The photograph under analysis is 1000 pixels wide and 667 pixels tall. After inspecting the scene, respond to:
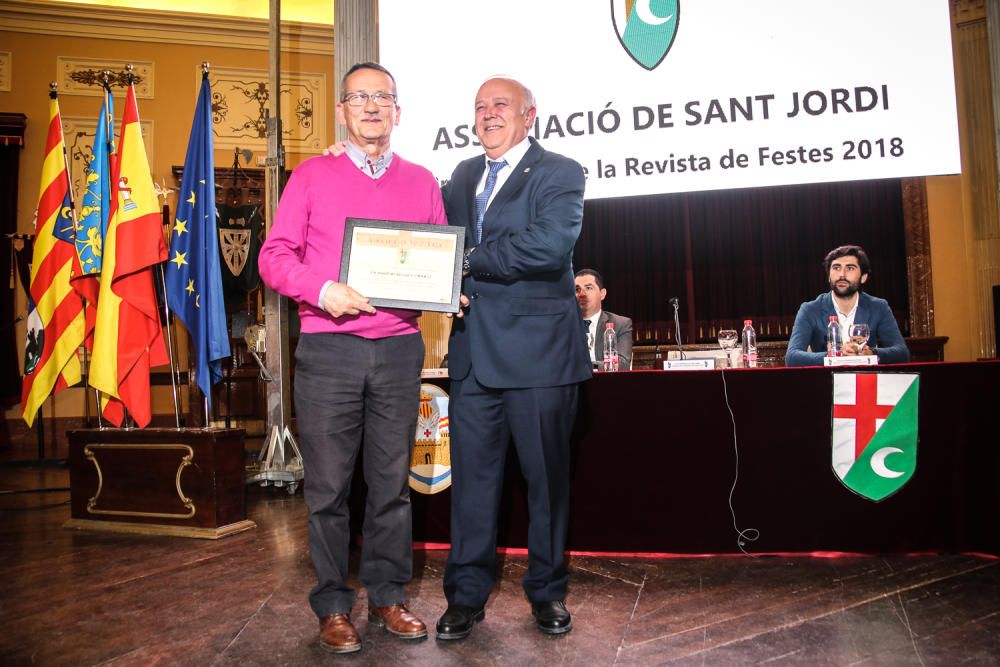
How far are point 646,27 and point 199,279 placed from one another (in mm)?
2809

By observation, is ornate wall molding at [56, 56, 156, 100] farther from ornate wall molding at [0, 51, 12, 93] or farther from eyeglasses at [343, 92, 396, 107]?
eyeglasses at [343, 92, 396, 107]

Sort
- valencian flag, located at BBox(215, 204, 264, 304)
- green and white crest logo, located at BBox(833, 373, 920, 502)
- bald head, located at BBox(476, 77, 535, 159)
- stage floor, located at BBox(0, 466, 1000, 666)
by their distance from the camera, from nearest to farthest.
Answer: stage floor, located at BBox(0, 466, 1000, 666)
bald head, located at BBox(476, 77, 535, 159)
green and white crest logo, located at BBox(833, 373, 920, 502)
valencian flag, located at BBox(215, 204, 264, 304)

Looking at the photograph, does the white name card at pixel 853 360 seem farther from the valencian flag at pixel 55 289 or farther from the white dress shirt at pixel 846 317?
the valencian flag at pixel 55 289

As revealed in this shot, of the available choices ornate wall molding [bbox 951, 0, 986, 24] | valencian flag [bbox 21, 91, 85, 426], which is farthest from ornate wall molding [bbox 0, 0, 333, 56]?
ornate wall molding [bbox 951, 0, 986, 24]

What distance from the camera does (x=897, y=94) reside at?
385 centimetres

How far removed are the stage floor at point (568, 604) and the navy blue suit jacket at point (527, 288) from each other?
0.74 m

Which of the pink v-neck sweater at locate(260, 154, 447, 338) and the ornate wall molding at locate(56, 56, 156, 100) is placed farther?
the ornate wall molding at locate(56, 56, 156, 100)

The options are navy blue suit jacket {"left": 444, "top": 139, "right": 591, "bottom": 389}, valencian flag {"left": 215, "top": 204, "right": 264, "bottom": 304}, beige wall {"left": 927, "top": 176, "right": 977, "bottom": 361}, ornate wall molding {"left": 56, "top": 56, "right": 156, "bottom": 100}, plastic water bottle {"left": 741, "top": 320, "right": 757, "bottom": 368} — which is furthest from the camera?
ornate wall molding {"left": 56, "top": 56, "right": 156, "bottom": 100}

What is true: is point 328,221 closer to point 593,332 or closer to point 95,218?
point 593,332

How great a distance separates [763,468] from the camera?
113 inches

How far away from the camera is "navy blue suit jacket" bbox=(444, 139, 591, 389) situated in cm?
207

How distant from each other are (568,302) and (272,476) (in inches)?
130

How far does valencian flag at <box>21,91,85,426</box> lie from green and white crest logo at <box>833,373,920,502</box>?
3956 mm

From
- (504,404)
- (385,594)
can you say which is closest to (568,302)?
(504,404)
